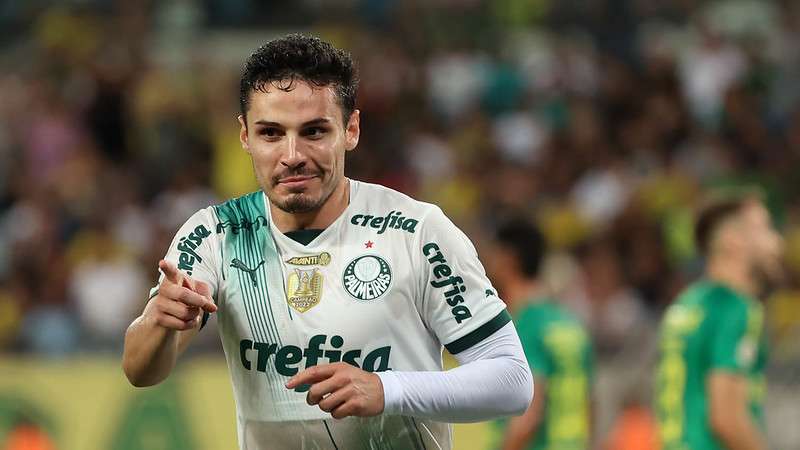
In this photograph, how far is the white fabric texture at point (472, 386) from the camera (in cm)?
372

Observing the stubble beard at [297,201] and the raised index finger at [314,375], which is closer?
the raised index finger at [314,375]

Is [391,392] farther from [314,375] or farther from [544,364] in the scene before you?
[544,364]

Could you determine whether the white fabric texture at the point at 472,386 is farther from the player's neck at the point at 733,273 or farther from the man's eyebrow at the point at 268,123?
the player's neck at the point at 733,273

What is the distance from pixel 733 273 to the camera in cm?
679

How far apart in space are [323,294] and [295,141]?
0.44 meters

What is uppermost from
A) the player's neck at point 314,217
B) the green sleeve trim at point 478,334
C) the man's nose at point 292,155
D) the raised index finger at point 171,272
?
the man's nose at point 292,155

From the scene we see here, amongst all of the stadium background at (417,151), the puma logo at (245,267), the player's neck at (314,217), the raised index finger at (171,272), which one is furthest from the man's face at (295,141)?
the stadium background at (417,151)

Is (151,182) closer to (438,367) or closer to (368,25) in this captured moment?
(368,25)

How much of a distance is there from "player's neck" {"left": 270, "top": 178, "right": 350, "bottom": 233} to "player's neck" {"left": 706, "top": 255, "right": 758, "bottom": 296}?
316 cm

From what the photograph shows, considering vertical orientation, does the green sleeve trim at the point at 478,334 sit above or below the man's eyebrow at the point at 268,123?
below

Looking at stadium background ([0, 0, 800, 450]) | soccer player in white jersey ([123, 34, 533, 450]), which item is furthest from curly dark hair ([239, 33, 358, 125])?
stadium background ([0, 0, 800, 450])

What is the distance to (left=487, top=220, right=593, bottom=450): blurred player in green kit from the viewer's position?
7.24m

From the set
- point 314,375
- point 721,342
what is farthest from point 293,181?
point 721,342

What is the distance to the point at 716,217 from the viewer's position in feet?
22.8
